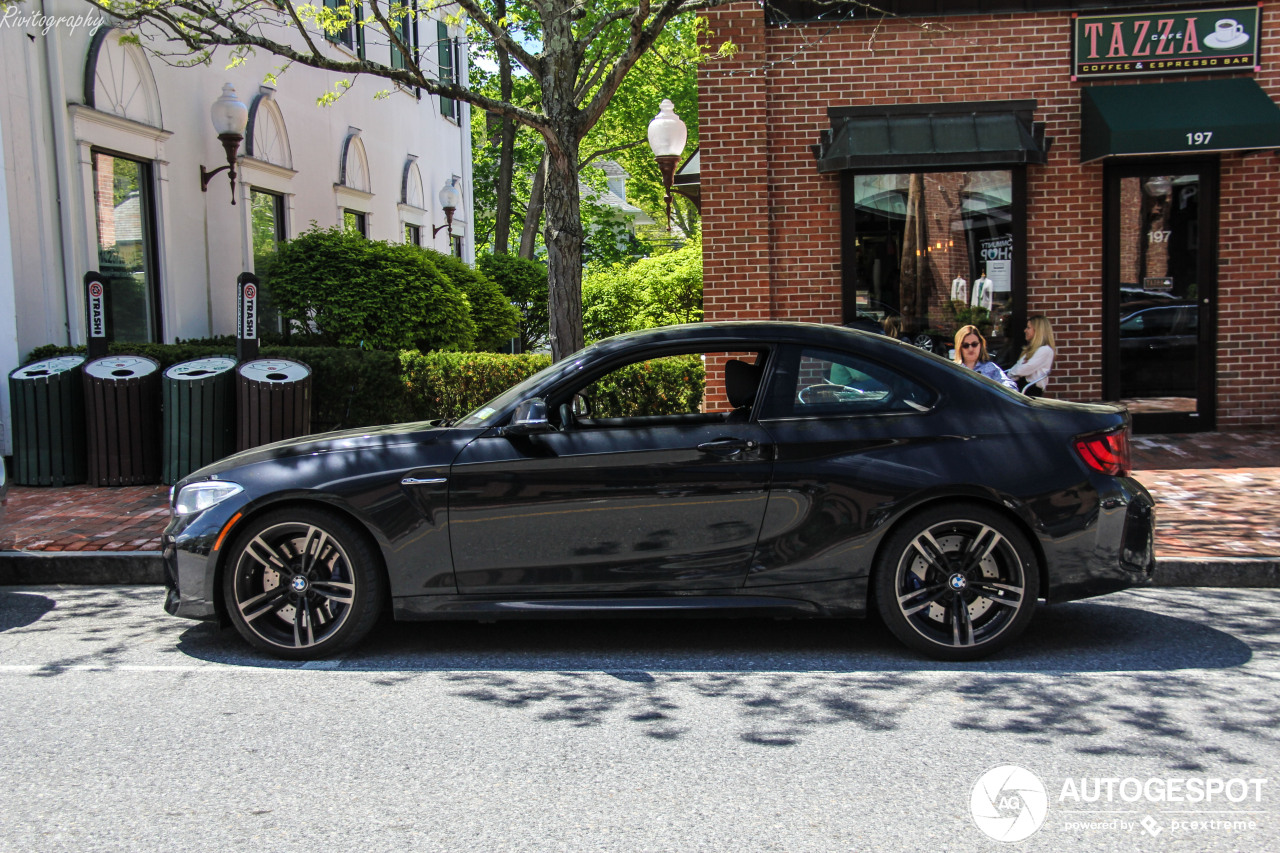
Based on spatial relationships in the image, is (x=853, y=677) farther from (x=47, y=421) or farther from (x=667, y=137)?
(x=667, y=137)

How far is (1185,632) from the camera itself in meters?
5.43

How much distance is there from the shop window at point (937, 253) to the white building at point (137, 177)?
493cm

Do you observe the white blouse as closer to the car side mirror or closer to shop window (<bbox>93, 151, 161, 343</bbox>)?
the car side mirror

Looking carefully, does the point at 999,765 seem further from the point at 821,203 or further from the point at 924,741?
the point at 821,203

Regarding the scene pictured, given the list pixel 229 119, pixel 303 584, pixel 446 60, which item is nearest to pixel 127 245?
pixel 229 119

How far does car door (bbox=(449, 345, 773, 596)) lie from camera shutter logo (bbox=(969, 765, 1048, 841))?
1556mm

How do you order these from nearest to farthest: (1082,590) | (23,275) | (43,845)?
(43,845)
(1082,590)
(23,275)

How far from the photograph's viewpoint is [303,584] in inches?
199

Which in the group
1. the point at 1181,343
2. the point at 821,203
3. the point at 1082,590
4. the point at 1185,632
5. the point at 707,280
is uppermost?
the point at 821,203

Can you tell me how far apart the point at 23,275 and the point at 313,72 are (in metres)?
7.67

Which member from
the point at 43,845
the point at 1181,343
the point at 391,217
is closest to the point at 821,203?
the point at 1181,343

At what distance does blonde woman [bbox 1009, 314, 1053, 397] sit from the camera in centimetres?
941

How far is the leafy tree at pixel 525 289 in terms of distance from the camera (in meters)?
23.0

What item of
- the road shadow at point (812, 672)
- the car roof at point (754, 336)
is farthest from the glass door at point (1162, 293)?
the car roof at point (754, 336)
